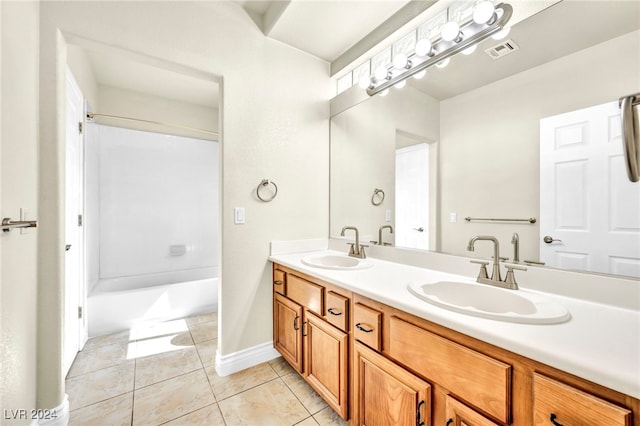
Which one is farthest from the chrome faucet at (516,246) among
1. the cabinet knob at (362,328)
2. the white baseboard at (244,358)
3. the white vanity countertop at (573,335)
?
the white baseboard at (244,358)

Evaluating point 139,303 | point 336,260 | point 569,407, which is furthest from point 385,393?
point 139,303

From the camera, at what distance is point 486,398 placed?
29.6 inches

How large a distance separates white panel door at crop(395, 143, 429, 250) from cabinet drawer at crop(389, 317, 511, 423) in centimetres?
72

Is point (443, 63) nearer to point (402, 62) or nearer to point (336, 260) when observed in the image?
point (402, 62)

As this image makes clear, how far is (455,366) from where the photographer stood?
82 centimetres

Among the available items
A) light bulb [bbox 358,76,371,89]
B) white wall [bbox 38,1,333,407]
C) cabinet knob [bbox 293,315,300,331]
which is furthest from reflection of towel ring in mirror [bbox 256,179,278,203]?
light bulb [bbox 358,76,371,89]

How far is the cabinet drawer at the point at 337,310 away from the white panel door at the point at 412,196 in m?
0.63

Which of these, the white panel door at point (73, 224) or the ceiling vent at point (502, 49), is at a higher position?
the ceiling vent at point (502, 49)

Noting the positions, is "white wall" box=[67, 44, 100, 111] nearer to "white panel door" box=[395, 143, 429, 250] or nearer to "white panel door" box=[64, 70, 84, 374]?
"white panel door" box=[64, 70, 84, 374]

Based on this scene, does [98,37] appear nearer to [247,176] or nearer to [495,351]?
[247,176]

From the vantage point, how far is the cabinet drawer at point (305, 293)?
1.46 metres

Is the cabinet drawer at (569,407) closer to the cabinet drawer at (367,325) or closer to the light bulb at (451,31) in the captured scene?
the cabinet drawer at (367,325)

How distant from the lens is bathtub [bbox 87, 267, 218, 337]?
7.43 ft

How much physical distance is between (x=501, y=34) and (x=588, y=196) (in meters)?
0.85
